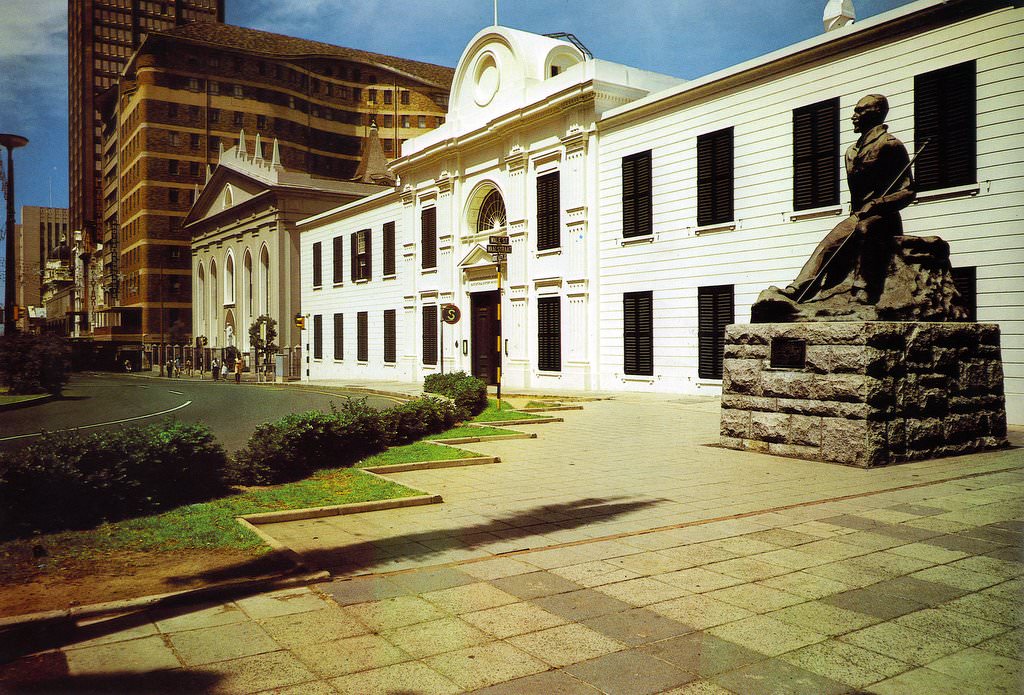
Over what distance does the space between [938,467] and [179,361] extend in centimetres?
5881

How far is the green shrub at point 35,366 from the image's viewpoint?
23.4 meters

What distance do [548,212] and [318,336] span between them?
22.6 metres

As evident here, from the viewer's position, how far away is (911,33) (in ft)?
54.6

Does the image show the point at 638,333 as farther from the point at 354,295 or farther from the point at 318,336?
the point at 318,336

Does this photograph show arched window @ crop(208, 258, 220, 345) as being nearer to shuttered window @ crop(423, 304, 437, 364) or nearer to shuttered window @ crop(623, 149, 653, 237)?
shuttered window @ crop(423, 304, 437, 364)

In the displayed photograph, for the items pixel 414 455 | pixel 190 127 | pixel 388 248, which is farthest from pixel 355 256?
pixel 190 127

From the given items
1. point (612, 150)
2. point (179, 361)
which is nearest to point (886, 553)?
point (612, 150)

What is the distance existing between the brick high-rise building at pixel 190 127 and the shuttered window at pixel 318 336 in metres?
23.9

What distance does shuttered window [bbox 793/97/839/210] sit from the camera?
18344 millimetres

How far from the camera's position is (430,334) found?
111 feet

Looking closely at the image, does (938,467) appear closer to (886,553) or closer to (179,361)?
(886,553)

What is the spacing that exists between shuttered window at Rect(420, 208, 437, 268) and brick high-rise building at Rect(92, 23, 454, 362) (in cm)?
3183

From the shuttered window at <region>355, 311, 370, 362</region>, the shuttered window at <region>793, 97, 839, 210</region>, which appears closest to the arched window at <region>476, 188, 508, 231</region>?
the shuttered window at <region>355, 311, 370, 362</region>

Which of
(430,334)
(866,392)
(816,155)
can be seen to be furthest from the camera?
(430,334)
